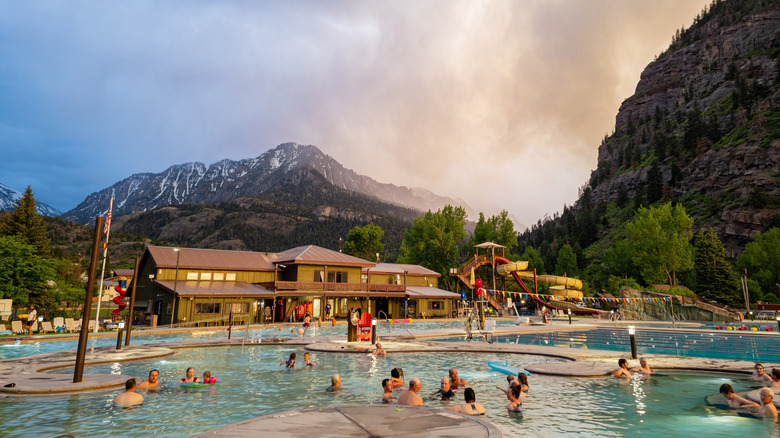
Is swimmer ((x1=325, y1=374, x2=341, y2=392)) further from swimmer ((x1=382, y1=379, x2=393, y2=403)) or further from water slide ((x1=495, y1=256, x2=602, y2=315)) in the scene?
water slide ((x1=495, y1=256, x2=602, y2=315))

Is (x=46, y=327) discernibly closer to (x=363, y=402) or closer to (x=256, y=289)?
(x=256, y=289)

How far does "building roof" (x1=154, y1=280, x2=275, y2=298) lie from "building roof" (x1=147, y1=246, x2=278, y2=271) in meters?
1.90

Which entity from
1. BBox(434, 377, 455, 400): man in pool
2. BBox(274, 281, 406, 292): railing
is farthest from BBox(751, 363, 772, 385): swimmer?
BBox(274, 281, 406, 292): railing

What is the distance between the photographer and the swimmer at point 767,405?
9773 mm

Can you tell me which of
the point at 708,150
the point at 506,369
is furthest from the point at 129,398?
the point at 708,150

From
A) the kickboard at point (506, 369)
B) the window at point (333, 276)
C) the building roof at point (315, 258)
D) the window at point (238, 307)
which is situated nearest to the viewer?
the kickboard at point (506, 369)

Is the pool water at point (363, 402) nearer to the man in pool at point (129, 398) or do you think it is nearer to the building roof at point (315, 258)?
the man in pool at point (129, 398)

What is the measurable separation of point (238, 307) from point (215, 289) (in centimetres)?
302

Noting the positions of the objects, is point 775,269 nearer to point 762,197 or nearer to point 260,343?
point 762,197

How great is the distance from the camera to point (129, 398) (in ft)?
36.8

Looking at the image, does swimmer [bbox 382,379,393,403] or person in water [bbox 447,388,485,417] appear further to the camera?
swimmer [bbox 382,379,393,403]

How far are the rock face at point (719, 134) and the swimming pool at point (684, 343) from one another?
2965 inches

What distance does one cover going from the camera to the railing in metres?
44.8

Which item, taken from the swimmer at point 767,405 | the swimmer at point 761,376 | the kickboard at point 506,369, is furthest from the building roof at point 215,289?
the swimmer at point 767,405
